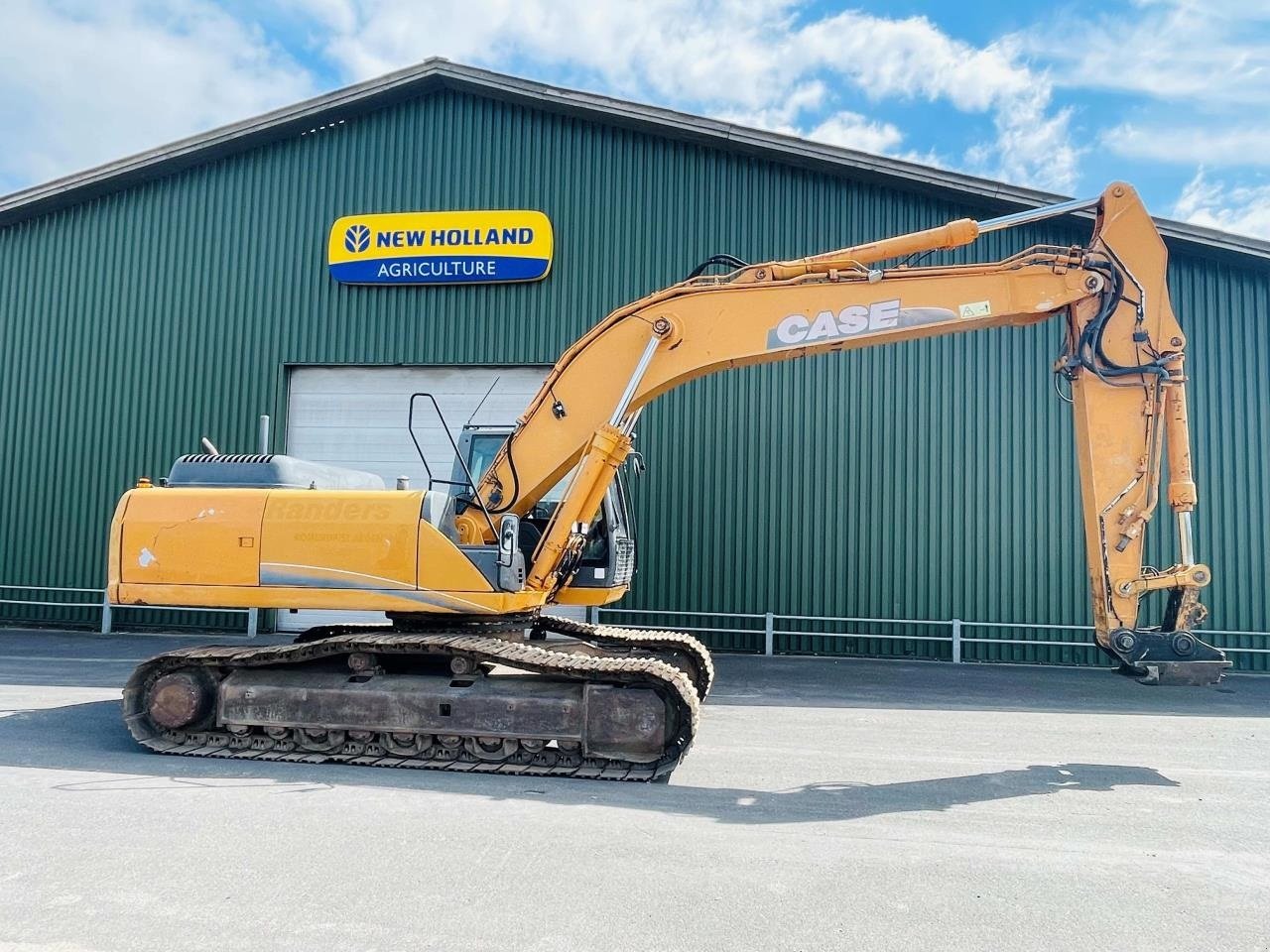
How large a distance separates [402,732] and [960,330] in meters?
5.84

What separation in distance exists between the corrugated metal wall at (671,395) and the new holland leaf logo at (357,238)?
1.78 ft

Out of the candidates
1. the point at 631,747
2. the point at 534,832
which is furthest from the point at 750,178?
the point at 534,832

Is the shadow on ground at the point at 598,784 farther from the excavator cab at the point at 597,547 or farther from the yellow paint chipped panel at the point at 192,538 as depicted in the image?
the excavator cab at the point at 597,547

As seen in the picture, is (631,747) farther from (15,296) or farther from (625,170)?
(15,296)

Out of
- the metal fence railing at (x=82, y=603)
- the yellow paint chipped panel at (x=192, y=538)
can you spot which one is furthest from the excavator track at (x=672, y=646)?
the metal fence railing at (x=82, y=603)

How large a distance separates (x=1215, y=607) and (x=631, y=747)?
1139cm

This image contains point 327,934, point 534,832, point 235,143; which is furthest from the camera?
point 235,143

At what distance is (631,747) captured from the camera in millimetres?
6238

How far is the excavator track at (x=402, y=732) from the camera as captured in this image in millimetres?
6254

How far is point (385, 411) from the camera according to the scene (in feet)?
48.8

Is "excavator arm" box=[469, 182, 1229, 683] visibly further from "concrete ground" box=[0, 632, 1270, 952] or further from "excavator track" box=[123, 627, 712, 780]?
"concrete ground" box=[0, 632, 1270, 952]

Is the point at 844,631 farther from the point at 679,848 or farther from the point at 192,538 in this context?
the point at 192,538

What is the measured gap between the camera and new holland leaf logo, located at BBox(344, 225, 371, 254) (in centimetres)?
1481

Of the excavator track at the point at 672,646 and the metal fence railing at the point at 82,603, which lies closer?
the excavator track at the point at 672,646
